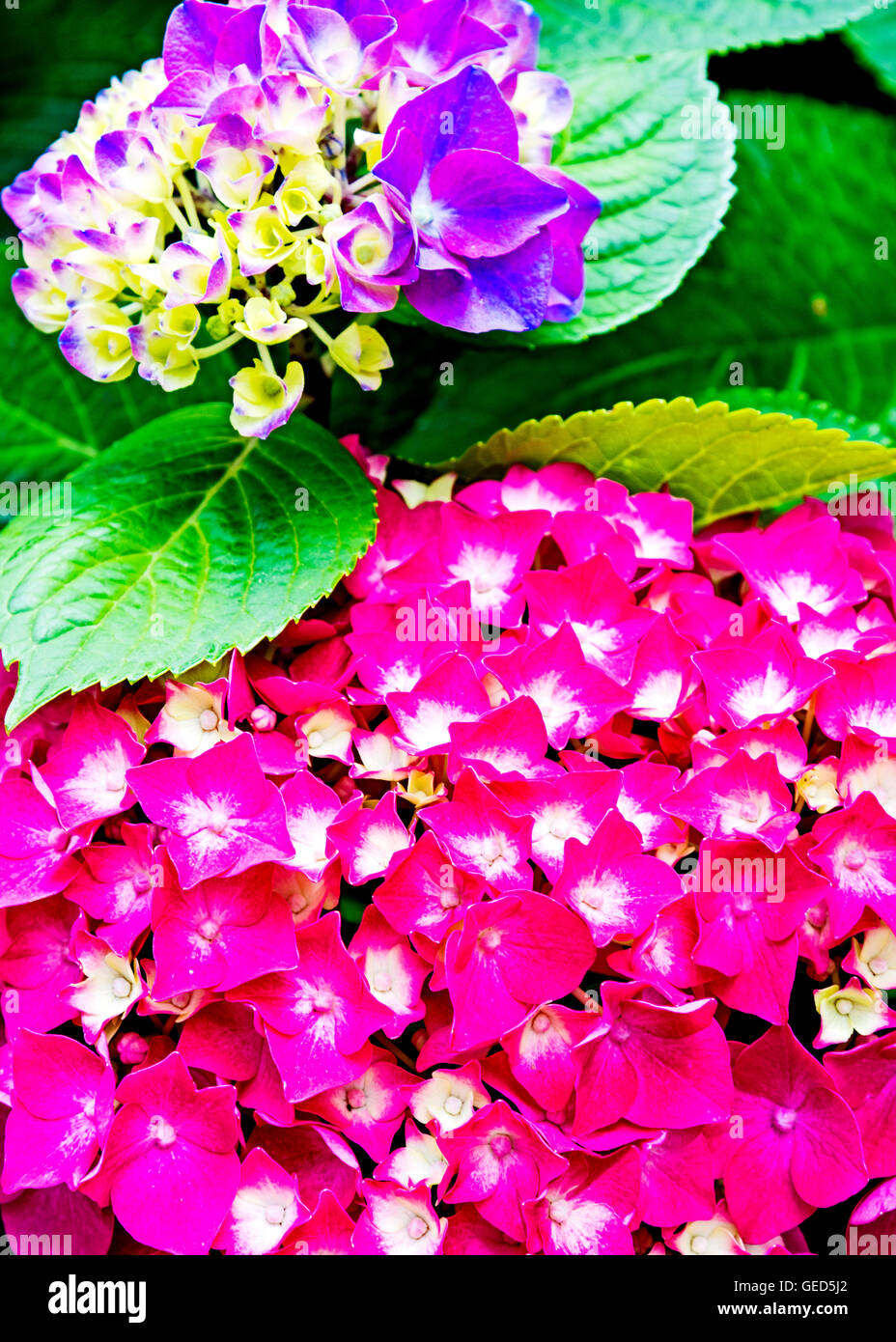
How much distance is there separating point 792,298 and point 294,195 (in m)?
0.58

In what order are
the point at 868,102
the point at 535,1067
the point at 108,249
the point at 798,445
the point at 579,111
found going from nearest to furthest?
the point at 535,1067 < the point at 108,249 < the point at 798,445 < the point at 579,111 < the point at 868,102

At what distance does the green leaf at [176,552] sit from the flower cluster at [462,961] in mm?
36

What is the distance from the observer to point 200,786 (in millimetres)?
593

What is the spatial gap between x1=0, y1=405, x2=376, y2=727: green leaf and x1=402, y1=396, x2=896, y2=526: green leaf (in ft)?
Answer: 0.46

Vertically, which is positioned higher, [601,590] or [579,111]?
[579,111]

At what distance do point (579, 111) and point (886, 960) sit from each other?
2.15 ft

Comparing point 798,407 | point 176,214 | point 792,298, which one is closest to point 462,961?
point 176,214

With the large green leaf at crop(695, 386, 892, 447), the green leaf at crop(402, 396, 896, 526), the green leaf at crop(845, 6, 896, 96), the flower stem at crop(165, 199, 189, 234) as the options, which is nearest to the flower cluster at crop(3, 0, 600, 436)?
the flower stem at crop(165, 199, 189, 234)

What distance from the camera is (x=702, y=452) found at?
2.60 ft

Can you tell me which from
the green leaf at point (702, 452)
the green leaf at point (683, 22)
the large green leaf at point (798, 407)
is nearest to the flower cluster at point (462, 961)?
the green leaf at point (702, 452)

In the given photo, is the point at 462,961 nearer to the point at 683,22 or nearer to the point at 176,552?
the point at 176,552

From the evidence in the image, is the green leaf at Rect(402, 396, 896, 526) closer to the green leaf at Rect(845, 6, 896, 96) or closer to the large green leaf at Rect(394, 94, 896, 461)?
the large green leaf at Rect(394, 94, 896, 461)
